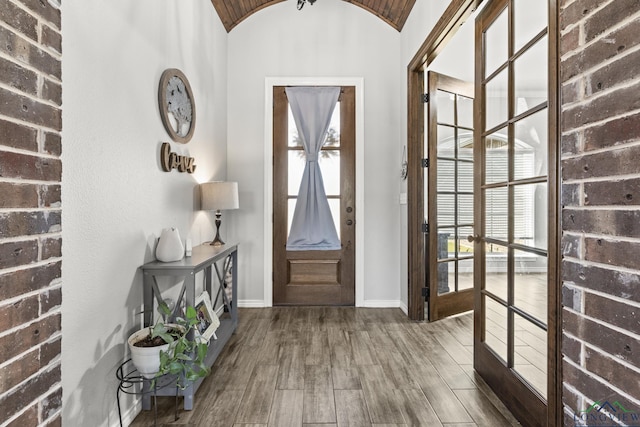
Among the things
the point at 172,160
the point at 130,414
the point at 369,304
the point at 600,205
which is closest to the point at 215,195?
the point at 172,160

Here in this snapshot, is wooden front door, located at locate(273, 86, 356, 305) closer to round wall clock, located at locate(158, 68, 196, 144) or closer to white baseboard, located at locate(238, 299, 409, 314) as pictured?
white baseboard, located at locate(238, 299, 409, 314)

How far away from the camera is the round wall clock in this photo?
2049mm

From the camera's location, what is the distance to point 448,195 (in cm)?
306

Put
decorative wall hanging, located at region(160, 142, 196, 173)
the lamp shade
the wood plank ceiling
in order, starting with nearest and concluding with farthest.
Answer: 1. decorative wall hanging, located at region(160, 142, 196, 173)
2. the lamp shade
3. the wood plank ceiling

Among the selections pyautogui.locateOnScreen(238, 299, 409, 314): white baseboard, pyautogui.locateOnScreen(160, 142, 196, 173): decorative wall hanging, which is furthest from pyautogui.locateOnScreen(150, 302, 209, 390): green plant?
pyautogui.locateOnScreen(238, 299, 409, 314): white baseboard

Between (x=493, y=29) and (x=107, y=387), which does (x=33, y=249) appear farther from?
(x=493, y=29)

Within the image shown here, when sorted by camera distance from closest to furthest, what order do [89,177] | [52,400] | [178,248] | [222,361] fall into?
[52,400] < [89,177] < [178,248] < [222,361]

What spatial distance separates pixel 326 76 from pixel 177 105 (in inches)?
66.4

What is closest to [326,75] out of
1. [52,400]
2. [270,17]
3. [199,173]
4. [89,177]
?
[270,17]

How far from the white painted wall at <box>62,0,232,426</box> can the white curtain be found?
53.2 inches

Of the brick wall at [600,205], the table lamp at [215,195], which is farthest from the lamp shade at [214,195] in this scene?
the brick wall at [600,205]

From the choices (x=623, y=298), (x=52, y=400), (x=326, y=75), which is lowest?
(x=52, y=400)

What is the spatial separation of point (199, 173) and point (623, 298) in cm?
257

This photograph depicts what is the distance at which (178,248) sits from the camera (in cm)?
194
